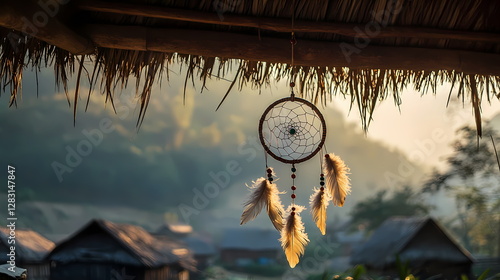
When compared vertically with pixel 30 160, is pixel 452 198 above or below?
below

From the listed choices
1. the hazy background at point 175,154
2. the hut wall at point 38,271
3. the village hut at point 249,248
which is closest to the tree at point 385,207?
the hazy background at point 175,154

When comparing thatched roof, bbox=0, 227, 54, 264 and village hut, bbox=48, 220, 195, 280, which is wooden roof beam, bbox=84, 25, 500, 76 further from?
village hut, bbox=48, 220, 195, 280

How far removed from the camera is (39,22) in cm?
186

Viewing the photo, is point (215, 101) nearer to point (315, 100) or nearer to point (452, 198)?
point (452, 198)

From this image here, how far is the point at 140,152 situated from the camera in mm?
16375

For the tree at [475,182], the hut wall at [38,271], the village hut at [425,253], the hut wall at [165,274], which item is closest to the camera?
the hut wall at [38,271]

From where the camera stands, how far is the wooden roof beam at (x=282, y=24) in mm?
2068

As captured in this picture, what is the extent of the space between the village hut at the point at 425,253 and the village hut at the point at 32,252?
459 centimetres

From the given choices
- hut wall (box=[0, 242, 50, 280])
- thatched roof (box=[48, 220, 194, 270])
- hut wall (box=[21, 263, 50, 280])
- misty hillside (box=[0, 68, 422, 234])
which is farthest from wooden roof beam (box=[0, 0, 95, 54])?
misty hillside (box=[0, 68, 422, 234])

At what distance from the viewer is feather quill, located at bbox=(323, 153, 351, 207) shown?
2.24 metres

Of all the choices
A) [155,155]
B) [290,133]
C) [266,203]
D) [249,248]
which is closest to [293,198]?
[266,203]

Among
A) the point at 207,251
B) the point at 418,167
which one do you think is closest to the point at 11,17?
the point at 207,251

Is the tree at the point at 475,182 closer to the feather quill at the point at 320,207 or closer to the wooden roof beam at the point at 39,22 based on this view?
the feather quill at the point at 320,207

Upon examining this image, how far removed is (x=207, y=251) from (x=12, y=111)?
6731 millimetres
